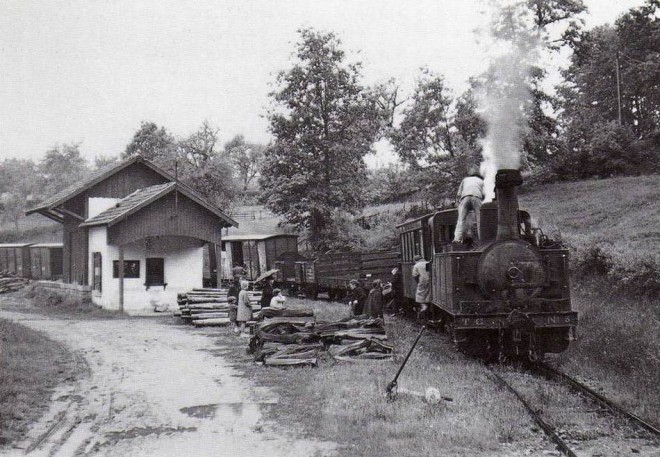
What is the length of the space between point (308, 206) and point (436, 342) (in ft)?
56.9

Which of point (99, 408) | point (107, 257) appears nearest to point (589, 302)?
point (99, 408)

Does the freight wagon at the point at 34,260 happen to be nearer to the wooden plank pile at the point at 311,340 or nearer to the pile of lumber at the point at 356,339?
the wooden plank pile at the point at 311,340

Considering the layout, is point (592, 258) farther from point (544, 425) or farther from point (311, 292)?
point (311, 292)

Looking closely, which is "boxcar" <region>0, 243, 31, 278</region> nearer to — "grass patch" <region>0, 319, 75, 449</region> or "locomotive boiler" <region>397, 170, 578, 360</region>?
"grass patch" <region>0, 319, 75, 449</region>

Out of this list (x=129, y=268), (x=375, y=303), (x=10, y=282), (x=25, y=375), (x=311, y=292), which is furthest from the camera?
(x=10, y=282)

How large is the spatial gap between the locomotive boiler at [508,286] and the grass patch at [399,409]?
0.70m

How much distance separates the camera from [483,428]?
6.70m

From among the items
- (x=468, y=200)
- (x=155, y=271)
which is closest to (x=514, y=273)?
(x=468, y=200)

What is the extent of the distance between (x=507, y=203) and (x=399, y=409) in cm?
385

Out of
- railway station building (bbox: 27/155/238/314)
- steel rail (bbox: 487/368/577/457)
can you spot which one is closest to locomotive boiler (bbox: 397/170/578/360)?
steel rail (bbox: 487/368/577/457)

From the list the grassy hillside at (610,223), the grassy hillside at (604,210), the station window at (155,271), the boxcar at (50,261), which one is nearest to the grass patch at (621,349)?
the grassy hillside at (610,223)

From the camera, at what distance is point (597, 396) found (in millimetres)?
8086

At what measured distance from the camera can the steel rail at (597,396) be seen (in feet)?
22.5

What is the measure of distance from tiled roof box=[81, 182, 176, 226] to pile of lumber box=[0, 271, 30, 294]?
13.8 meters
